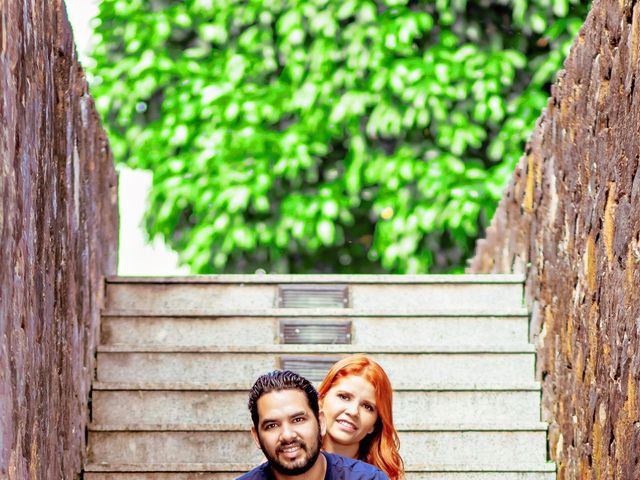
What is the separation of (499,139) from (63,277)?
242 inches

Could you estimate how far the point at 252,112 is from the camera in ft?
34.3

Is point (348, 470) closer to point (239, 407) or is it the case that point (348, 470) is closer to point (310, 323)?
point (239, 407)

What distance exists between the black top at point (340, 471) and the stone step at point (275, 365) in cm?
225

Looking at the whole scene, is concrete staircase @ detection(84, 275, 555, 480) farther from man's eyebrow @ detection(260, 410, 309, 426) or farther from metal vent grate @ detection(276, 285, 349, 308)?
man's eyebrow @ detection(260, 410, 309, 426)

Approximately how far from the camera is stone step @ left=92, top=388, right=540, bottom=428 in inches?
223

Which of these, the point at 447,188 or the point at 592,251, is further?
the point at 447,188

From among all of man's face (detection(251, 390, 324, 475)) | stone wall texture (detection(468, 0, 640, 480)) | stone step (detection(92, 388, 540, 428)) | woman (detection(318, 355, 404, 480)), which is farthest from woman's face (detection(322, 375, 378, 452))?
stone step (detection(92, 388, 540, 428))

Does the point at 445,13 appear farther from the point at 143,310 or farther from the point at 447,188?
the point at 143,310

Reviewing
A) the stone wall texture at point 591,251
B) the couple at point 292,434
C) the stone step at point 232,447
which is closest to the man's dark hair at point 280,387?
the couple at point 292,434

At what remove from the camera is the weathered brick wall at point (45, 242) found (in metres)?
3.49

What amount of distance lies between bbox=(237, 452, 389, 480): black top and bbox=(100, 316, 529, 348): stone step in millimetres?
2423

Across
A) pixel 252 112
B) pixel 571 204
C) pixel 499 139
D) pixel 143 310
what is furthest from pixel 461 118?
pixel 571 204

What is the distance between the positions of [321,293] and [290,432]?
9.67ft

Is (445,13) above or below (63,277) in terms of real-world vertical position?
above
